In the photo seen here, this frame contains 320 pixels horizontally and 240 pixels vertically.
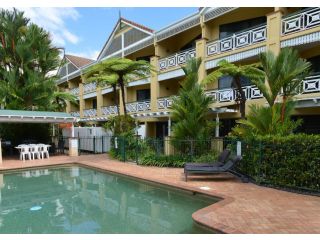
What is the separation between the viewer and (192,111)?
13352 mm

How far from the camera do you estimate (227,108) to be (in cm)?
1628

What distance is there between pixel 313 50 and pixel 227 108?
17.6 feet

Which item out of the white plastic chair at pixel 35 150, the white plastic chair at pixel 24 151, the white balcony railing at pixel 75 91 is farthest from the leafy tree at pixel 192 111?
the white balcony railing at pixel 75 91

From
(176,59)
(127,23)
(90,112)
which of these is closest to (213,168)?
(176,59)

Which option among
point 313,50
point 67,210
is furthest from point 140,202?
point 313,50

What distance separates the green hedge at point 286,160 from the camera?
7.99 meters

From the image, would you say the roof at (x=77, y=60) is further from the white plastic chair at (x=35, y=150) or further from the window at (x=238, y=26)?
the window at (x=238, y=26)

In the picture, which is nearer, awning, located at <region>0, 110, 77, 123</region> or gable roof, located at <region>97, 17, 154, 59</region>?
awning, located at <region>0, 110, 77, 123</region>

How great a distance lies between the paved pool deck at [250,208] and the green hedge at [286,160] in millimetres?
413

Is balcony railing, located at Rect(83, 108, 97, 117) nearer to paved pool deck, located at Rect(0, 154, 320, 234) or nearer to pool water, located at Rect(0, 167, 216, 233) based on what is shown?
pool water, located at Rect(0, 167, 216, 233)

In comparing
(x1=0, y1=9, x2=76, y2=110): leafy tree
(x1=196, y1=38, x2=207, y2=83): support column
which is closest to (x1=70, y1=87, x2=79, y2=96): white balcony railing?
(x1=0, y1=9, x2=76, y2=110): leafy tree

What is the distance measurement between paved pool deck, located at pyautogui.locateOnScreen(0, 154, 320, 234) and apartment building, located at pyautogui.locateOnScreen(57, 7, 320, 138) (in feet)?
15.0

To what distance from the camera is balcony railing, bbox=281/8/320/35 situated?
12.8 m
